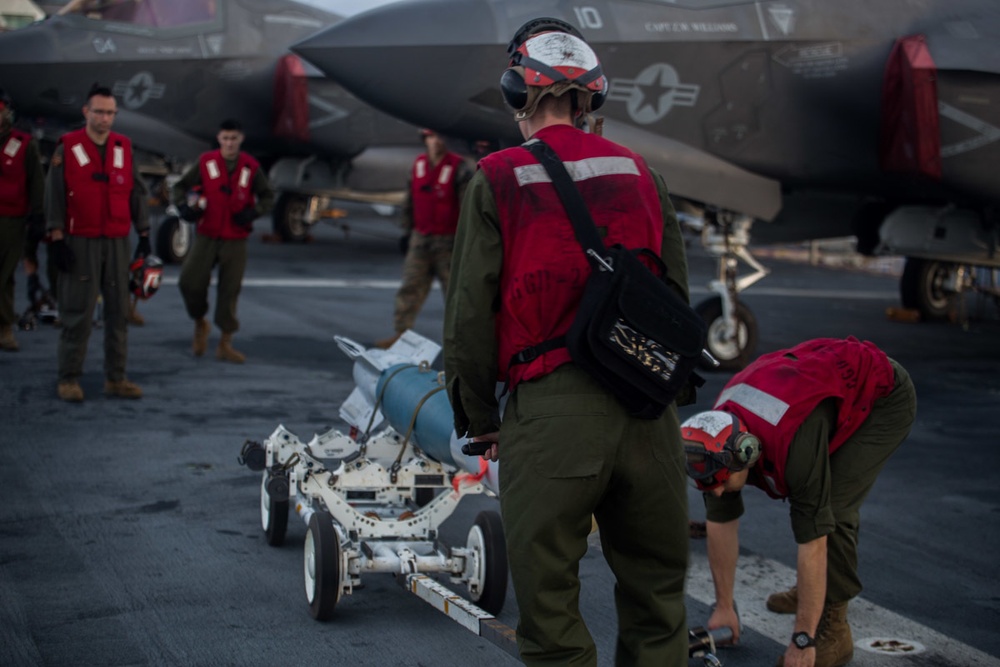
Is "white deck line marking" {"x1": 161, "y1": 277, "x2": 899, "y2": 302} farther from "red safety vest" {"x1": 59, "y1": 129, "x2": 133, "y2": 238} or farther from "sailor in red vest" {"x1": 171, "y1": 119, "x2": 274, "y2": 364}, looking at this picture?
"red safety vest" {"x1": 59, "y1": 129, "x2": 133, "y2": 238}

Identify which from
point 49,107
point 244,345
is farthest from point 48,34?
point 244,345

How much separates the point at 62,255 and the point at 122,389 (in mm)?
996

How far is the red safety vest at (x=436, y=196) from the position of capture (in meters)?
9.87

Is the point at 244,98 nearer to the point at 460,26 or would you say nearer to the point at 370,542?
the point at 460,26

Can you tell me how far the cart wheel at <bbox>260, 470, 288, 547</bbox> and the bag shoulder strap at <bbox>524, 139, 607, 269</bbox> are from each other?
248cm

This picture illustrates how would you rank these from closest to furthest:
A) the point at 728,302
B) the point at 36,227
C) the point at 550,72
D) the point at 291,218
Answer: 1. the point at 550,72
2. the point at 36,227
3. the point at 728,302
4. the point at 291,218

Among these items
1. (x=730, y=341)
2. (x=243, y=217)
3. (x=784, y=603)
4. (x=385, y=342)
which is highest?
(x=243, y=217)

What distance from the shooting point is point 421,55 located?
8484mm

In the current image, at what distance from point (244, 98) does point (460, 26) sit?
7.21 meters

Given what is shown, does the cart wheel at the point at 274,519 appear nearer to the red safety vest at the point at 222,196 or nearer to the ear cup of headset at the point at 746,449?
the ear cup of headset at the point at 746,449

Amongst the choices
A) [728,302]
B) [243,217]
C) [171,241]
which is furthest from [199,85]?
[728,302]

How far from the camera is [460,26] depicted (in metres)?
8.50

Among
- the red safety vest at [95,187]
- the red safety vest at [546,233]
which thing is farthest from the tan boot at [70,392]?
the red safety vest at [546,233]

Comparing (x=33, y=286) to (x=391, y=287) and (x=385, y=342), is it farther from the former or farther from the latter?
(x=391, y=287)
